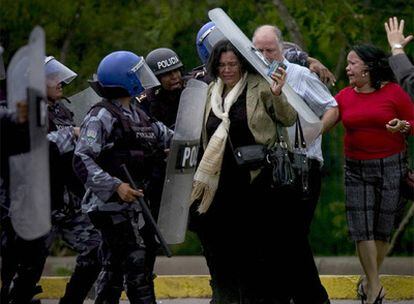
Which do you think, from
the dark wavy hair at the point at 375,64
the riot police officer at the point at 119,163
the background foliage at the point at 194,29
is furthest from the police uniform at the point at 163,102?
the background foliage at the point at 194,29

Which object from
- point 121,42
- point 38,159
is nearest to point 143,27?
point 121,42

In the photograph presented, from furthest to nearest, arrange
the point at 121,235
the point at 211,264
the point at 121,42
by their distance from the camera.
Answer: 1. the point at 121,42
2. the point at 211,264
3. the point at 121,235

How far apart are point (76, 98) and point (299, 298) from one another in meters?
2.45

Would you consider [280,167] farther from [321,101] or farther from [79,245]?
[79,245]

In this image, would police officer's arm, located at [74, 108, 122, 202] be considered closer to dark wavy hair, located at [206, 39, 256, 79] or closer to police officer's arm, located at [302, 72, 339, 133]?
dark wavy hair, located at [206, 39, 256, 79]

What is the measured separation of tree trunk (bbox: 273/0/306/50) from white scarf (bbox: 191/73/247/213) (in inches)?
193

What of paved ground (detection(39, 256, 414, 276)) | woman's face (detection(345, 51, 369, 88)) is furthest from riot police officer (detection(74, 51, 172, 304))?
paved ground (detection(39, 256, 414, 276))

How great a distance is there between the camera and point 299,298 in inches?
451

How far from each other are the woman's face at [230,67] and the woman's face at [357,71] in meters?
1.31

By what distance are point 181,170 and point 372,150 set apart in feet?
6.06

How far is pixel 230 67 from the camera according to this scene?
11117 millimetres

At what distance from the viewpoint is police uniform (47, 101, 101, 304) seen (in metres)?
11.4

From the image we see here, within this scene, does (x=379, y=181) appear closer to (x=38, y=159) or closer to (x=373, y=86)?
(x=373, y=86)

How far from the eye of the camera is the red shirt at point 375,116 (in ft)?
39.8
